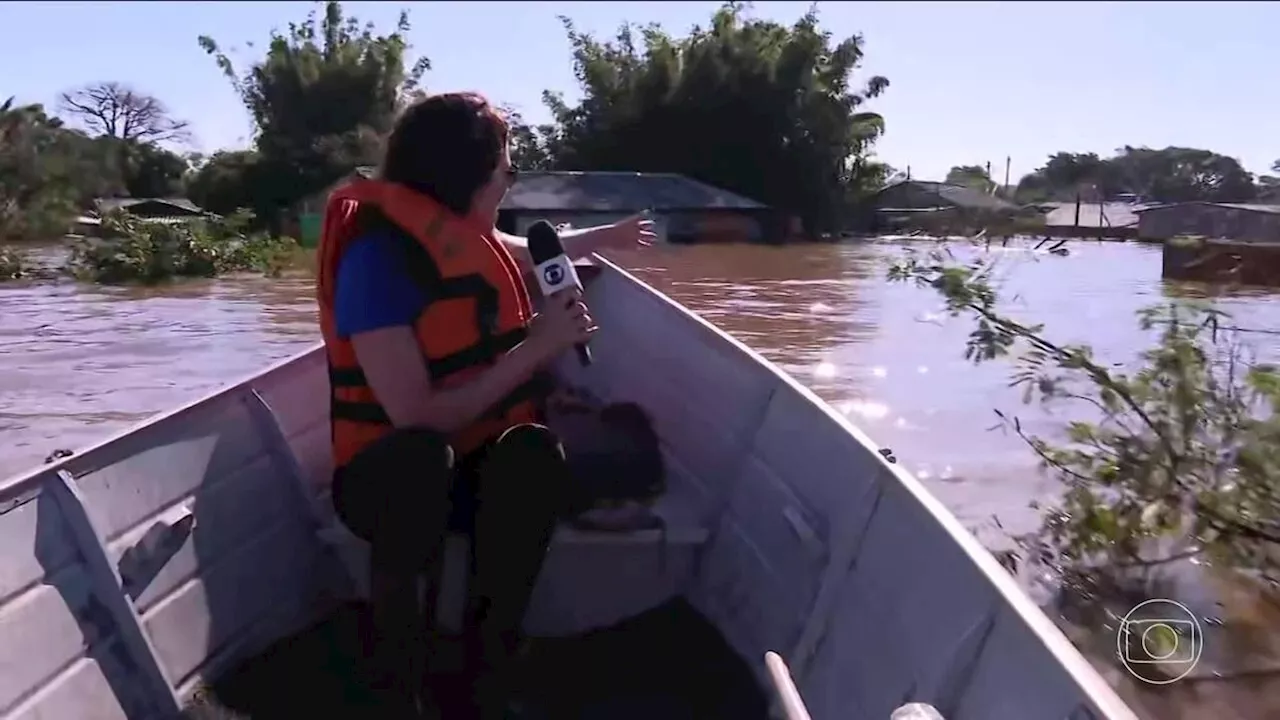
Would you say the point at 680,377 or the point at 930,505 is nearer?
the point at 930,505

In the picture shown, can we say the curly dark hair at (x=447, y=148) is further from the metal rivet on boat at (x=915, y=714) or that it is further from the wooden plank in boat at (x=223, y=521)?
the metal rivet on boat at (x=915, y=714)

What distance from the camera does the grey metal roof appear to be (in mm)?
29297

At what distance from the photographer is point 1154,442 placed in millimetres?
3756

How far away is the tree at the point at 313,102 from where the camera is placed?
33.5 m

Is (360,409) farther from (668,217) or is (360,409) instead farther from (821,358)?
(668,217)

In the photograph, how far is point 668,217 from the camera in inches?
1217

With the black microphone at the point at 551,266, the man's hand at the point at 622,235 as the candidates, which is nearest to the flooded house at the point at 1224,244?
the man's hand at the point at 622,235

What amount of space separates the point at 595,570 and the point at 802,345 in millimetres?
8063

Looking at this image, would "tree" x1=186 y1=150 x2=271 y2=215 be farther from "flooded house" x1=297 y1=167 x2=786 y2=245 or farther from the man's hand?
the man's hand

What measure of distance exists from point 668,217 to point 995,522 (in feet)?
86.4

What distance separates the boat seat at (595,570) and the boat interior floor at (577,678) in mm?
46

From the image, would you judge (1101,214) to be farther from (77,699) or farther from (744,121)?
(77,699)

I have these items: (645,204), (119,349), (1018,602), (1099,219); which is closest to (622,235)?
(1018,602)

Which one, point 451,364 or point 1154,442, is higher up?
point 451,364
